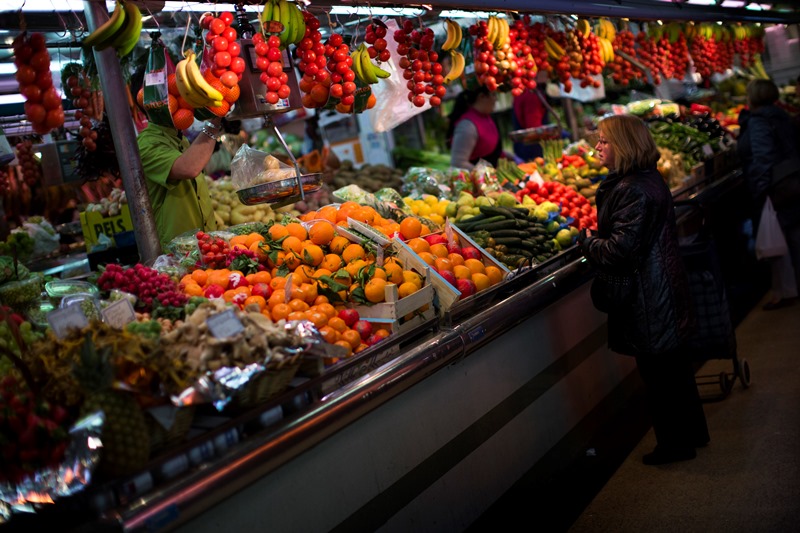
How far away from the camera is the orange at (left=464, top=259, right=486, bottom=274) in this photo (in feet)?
14.3

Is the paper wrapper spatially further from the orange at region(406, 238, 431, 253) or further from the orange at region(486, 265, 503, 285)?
the orange at region(486, 265, 503, 285)

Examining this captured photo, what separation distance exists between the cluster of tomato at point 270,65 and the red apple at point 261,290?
36.0 inches

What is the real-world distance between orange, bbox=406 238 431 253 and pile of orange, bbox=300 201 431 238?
118 millimetres

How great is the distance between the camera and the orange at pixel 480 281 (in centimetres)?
425

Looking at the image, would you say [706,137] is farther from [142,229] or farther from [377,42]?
[142,229]

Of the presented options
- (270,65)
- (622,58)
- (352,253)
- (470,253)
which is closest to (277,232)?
(352,253)

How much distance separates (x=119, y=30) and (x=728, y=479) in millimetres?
3653

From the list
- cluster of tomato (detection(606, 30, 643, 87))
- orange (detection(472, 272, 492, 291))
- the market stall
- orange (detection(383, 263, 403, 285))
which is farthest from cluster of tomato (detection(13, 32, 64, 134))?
cluster of tomato (detection(606, 30, 643, 87))

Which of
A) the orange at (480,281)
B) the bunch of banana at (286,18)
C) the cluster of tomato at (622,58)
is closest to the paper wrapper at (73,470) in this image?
the bunch of banana at (286,18)

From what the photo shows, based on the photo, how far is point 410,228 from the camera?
14.8ft

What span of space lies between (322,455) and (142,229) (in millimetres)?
1569

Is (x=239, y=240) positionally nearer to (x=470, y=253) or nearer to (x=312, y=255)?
(x=312, y=255)

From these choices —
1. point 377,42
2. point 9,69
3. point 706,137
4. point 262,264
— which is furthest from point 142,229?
point 706,137

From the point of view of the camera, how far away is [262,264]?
12.6ft
